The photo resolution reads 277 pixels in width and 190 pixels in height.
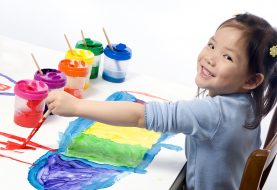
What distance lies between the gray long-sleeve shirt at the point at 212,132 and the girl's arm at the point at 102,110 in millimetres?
29

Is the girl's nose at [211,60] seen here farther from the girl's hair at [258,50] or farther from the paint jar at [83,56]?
the paint jar at [83,56]

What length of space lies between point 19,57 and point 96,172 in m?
0.61

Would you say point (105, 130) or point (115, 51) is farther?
point (115, 51)

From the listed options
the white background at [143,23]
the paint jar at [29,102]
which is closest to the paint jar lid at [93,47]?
the paint jar at [29,102]

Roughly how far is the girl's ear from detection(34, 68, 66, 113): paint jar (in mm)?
461

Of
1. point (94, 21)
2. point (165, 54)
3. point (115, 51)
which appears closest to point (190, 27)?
point (165, 54)

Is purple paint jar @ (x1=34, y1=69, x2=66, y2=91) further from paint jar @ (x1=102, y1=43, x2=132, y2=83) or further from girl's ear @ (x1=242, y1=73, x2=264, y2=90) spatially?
girl's ear @ (x1=242, y1=73, x2=264, y2=90)

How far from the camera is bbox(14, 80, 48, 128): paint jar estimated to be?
114 cm

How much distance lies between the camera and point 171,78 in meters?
2.34

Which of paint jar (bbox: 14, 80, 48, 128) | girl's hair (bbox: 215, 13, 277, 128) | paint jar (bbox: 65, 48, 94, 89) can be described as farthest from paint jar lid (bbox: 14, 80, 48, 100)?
girl's hair (bbox: 215, 13, 277, 128)

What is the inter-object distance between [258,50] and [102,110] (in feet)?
1.27

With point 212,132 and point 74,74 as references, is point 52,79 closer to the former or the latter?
point 74,74

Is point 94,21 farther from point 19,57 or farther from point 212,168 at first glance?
point 212,168

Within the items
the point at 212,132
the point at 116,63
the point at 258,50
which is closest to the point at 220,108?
the point at 212,132
